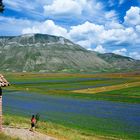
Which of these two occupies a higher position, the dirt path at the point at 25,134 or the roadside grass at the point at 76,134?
the dirt path at the point at 25,134

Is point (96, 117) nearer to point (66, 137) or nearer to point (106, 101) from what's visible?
point (66, 137)

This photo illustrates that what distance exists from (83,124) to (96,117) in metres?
8.01

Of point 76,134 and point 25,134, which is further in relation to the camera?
point 76,134

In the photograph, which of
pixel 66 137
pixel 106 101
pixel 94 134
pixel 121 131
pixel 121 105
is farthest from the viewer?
pixel 106 101

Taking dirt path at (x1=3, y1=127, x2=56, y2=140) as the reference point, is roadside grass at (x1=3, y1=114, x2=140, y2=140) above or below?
below

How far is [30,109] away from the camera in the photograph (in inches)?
3004

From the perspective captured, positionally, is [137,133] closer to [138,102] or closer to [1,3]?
[1,3]

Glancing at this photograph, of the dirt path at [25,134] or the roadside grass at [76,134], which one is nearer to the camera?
the dirt path at [25,134]

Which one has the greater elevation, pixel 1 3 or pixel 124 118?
pixel 1 3

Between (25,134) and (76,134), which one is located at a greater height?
(25,134)

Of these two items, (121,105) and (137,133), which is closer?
(137,133)

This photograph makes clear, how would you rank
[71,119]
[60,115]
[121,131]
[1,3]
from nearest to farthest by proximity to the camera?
[1,3]
[121,131]
[71,119]
[60,115]

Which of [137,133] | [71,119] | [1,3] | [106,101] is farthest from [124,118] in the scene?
[1,3]

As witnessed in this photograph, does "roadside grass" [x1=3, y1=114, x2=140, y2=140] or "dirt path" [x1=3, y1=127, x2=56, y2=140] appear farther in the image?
"roadside grass" [x1=3, y1=114, x2=140, y2=140]
